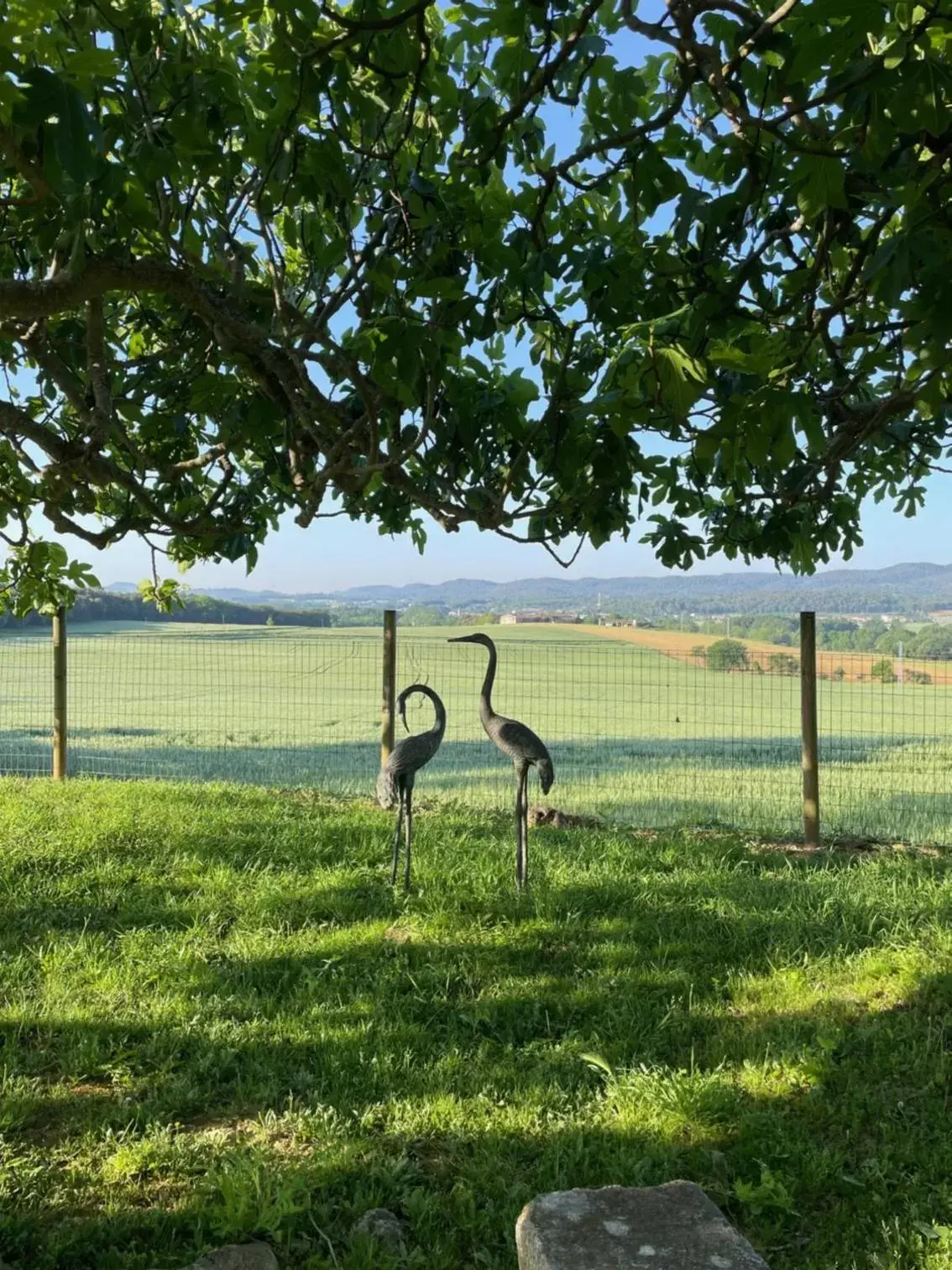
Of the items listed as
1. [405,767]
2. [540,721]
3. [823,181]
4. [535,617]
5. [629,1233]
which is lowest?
[629,1233]

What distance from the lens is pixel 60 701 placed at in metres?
8.16

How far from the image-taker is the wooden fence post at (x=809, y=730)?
651 cm

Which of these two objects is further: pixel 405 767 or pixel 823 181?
pixel 405 767

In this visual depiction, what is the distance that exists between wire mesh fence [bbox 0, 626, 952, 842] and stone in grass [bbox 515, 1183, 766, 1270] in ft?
16.0

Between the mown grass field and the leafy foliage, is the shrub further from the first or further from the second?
the leafy foliage

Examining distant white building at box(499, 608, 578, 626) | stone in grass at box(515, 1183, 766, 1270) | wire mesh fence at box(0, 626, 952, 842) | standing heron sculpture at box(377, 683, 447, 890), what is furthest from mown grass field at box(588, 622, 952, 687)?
stone in grass at box(515, 1183, 766, 1270)

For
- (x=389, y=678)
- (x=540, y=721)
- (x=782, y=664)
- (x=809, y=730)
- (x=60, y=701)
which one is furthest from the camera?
(x=540, y=721)

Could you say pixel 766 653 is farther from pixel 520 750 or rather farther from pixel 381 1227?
pixel 381 1227

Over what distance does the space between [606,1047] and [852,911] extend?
6.29 feet

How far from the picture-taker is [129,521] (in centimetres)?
362

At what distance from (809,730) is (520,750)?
105 inches

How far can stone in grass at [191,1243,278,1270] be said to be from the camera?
2230mm

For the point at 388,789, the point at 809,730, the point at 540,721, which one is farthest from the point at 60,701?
the point at 809,730

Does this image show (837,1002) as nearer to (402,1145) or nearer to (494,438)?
(402,1145)
